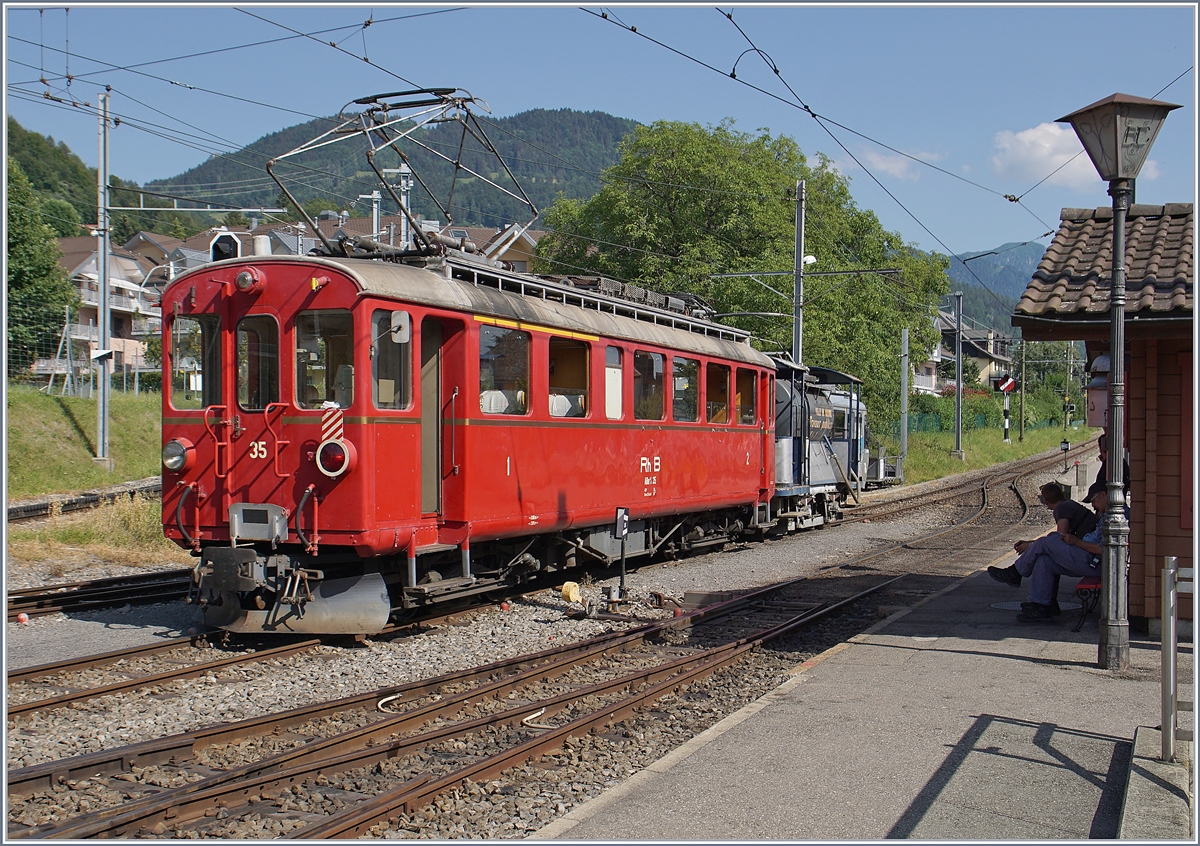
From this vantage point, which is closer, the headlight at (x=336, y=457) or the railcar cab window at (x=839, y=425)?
the headlight at (x=336, y=457)

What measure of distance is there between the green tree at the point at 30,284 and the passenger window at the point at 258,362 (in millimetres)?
30801

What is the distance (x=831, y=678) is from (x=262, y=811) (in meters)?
4.41

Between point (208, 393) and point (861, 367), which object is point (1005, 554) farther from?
point (861, 367)

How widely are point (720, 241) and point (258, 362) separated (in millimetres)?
26818

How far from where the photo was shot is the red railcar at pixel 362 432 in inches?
343

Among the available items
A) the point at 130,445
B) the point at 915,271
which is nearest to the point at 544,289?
the point at 130,445

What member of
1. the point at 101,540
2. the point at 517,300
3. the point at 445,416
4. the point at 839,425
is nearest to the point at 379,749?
the point at 445,416

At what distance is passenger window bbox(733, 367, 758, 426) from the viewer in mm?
15977

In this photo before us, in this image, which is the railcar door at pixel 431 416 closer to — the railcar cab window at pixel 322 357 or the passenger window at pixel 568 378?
the railcar cab window at pixel 322 357

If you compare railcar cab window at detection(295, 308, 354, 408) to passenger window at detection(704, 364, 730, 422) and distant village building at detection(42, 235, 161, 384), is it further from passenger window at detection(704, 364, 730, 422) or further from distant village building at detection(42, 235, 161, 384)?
distant village building at detection(42, 235, 161, 384)

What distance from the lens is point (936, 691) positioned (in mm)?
7379

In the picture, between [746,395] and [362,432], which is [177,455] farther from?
[746,395]

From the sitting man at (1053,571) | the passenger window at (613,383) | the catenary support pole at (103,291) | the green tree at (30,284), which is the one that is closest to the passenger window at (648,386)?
the passenger window at (613,383)

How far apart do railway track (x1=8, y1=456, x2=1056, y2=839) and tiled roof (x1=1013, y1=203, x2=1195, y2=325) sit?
401cm
